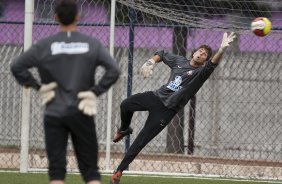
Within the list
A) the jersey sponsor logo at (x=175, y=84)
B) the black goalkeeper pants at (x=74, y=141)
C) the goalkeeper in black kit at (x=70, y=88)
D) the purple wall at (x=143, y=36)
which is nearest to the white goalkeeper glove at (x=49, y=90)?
the goalkeeper in black kit at (x=70, y=88)

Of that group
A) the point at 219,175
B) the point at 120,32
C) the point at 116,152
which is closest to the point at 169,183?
the point at 219,175

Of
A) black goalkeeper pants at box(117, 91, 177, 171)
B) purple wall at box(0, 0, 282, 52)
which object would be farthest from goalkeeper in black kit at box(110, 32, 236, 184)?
purple wall at box(0, 0, 282, 52)

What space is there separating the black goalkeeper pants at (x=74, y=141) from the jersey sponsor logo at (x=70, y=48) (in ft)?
1.58

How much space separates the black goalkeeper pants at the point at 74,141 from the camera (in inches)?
250

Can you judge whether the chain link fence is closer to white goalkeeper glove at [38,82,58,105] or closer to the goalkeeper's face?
the goalkeeper's face

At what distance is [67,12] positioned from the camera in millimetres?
6359

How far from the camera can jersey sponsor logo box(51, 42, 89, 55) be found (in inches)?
248

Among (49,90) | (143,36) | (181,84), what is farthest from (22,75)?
(143,36)

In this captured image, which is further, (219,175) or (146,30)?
(146,30)

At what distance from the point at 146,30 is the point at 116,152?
2075 mm

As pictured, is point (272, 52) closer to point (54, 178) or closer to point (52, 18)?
point (52, 18)

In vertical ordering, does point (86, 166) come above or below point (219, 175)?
above

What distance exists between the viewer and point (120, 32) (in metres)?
13.6

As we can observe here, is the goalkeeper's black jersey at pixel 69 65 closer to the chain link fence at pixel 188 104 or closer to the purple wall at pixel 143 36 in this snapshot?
the chain link fence at pixel 188 104
